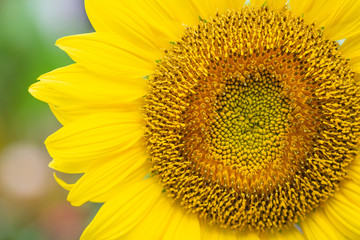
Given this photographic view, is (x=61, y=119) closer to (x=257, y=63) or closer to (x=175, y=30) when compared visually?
(x=175, y=30)

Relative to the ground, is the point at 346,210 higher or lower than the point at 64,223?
higher

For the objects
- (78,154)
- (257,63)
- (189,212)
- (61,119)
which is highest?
(257,63)

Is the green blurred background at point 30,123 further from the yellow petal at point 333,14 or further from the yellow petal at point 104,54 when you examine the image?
the yellow petal at point 333,14

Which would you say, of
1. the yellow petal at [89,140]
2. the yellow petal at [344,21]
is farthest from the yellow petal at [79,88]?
the yellow petal at [344,21]

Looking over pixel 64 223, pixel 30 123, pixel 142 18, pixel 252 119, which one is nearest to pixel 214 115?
pixel 252 119

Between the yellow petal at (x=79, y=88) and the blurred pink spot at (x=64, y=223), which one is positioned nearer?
the yellow petal at (x=79, y=88)

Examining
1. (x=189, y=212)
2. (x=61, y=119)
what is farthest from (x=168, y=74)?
(x=189, y=212)

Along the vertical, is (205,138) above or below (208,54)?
below

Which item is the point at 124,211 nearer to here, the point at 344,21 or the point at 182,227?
the point at 182,227
